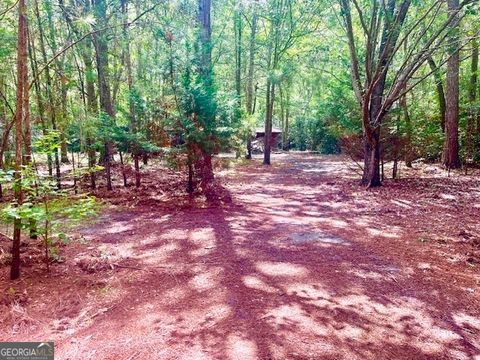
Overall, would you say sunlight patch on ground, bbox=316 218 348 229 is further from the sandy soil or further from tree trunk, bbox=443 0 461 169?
tree trunk, bbox=443 0 461 169

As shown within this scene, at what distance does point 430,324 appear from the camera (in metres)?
2.80

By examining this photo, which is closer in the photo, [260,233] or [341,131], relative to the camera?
[260,233]

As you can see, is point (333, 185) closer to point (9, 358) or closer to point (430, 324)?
point (430, 324)

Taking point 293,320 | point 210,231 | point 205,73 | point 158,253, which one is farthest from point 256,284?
point 205,73

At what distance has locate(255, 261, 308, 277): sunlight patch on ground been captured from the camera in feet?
12.4

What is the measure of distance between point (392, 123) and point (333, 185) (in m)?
2.53

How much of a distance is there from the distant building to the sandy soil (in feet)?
72.0

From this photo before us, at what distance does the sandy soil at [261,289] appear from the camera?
2.52 m

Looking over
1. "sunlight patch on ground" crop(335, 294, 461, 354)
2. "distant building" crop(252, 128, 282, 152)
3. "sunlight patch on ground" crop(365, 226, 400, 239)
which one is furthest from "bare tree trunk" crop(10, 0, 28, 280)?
"distant building" crop(252, 128, 282, 152)

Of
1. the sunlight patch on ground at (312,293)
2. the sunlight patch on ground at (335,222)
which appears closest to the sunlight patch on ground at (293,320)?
the sunlight patch on ground at (312,293)

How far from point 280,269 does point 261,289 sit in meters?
0.58

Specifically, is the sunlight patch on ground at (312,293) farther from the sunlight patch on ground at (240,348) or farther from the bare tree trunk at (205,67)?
the bare tree trunk at (205,67)

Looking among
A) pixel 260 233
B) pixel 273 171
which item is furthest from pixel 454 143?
pixel 260 233

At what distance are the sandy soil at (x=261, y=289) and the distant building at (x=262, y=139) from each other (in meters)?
21.9
